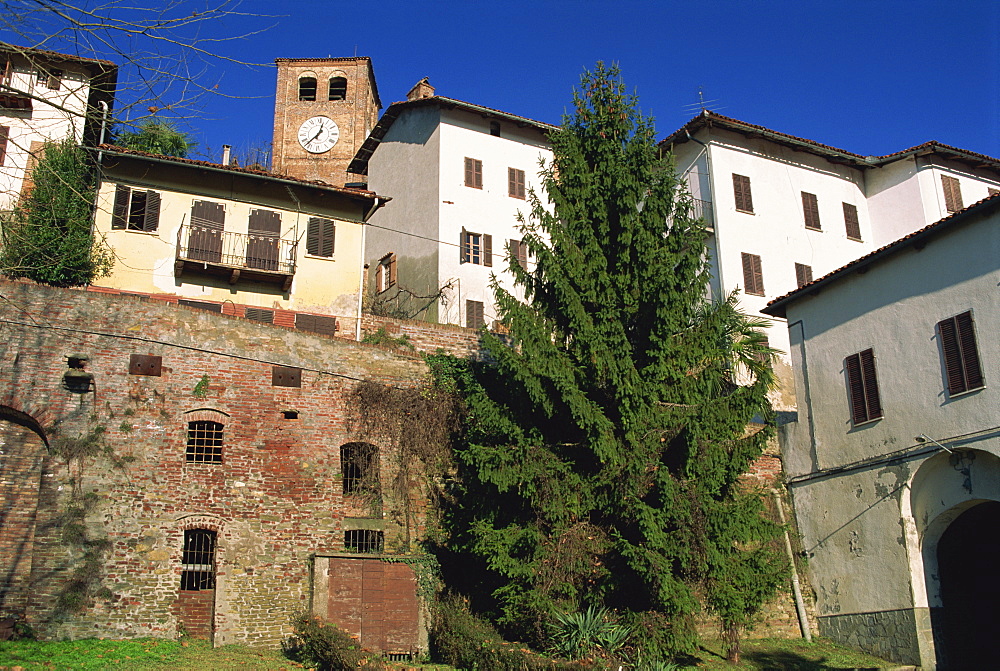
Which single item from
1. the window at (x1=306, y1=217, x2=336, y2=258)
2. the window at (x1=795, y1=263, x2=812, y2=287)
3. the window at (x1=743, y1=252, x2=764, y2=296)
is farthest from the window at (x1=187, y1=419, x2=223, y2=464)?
the window at (x1=795, y1=263, x2=812, y2=287)

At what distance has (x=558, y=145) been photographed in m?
20.0

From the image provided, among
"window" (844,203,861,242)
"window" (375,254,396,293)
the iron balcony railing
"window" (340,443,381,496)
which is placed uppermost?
"window" (844,203,861,242)

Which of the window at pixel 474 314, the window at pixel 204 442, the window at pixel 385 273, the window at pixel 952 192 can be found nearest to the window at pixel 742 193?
the window at pixel 952 192

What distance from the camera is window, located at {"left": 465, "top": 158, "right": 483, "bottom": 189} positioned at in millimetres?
32094

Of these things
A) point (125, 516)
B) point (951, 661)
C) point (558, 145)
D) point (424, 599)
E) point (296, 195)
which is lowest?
point (951, 661)

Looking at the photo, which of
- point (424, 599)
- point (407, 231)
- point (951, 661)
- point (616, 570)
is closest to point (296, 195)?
point (407, 231)

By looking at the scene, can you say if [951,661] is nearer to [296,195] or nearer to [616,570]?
[616,570]

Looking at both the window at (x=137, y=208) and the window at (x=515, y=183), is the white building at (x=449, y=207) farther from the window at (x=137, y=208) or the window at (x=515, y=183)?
the window at (x=137, y=208)

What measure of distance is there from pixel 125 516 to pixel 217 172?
37.9ft

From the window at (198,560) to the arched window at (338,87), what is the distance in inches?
1287

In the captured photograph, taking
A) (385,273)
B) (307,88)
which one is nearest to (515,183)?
(385,273)

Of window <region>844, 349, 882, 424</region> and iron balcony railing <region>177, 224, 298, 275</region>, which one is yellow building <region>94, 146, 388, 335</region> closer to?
iron balcony railing <region>177, 224, 298, 275</region>

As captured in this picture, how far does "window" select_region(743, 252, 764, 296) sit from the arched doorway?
12735 mm

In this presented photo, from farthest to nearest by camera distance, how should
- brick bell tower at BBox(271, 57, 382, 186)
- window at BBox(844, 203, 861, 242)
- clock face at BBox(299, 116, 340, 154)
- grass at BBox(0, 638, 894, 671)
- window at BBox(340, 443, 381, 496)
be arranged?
1. clock face at BBox(299, 116, 340, 154)
2. brick bell tower at BBox(271, 57, 382, 186)
3. window at BBox(844, 203, 861, 242)
4. window at BBox(340, 443, 381, 496)
5. grass at BBox(0, 638, 894, 671)
